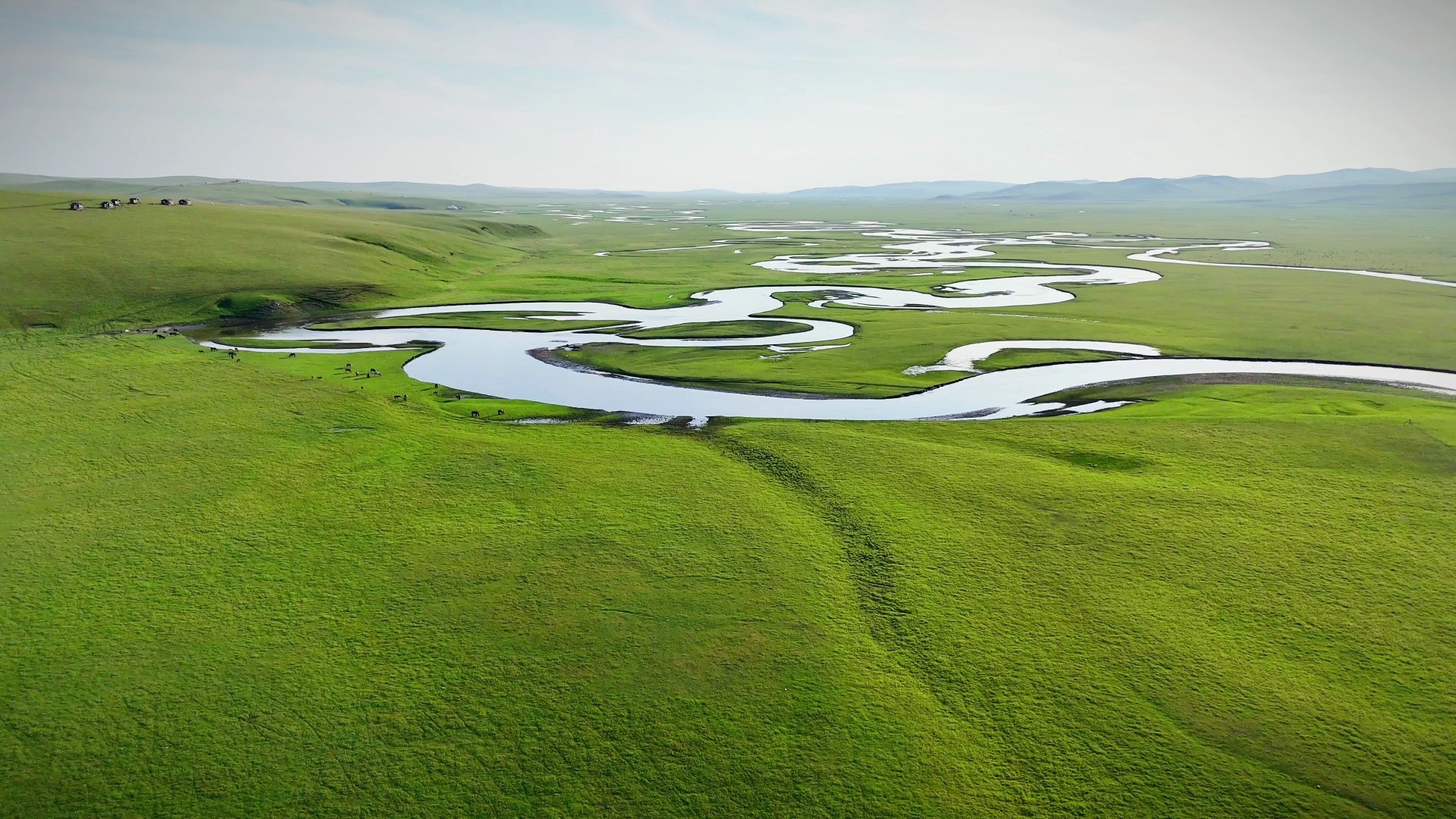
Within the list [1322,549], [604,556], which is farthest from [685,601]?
[1322,549]

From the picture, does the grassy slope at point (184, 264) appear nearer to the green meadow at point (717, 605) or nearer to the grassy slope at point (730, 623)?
the green meadow at point (717, 605)

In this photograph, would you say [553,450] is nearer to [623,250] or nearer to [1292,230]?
[623,250]

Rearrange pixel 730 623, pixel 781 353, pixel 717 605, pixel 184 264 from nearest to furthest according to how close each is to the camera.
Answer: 1. pixel 730 623
2. pixel 717 605
3. pixel 781 353
4. pixel 184 264

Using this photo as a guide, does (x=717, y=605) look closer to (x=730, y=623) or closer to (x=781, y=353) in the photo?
(x=730, y=623)

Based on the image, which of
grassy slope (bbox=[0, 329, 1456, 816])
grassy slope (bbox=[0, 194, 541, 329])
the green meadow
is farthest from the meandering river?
grassy slope (bbox=[0, 194, 541, 329])

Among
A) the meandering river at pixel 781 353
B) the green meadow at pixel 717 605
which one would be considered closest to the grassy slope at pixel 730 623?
the green meadow at pixel 717 605

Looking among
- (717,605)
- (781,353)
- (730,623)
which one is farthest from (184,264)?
(730,623)
